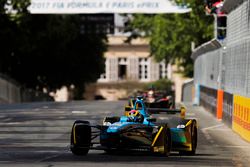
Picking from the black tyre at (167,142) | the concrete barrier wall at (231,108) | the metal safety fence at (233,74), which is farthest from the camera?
the metal safety fence at (233,74)

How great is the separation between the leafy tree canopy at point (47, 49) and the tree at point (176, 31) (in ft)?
12.3

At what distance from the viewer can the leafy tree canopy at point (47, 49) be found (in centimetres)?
6041

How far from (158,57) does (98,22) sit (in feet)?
45.9

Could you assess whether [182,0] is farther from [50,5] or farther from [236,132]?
[236,132]

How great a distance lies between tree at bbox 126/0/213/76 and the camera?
53025mm

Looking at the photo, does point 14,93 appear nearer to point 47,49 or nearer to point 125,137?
point 47,49

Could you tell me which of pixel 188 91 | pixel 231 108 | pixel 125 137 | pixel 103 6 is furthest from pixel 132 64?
pixel 125 137

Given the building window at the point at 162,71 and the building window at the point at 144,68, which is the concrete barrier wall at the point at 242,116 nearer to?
the building window at the point at 144,68

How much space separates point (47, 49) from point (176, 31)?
34.6 ft

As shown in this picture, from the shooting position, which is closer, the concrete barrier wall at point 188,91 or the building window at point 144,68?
the concrete barrier wall at point 188,91

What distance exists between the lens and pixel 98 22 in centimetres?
5706

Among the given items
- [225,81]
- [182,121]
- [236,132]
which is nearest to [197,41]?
[225,81]

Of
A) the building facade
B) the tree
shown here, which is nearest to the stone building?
the building facade

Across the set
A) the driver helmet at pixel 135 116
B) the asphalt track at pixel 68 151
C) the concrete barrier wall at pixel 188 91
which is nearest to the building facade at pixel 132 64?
the concrete barrier wall at pixel 188 91
